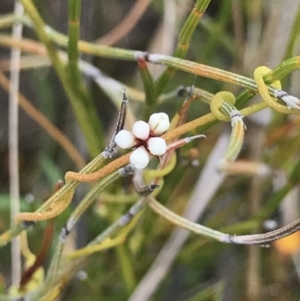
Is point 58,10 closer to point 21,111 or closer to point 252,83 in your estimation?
point 21,111

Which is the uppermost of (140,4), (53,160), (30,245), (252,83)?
(140,4)

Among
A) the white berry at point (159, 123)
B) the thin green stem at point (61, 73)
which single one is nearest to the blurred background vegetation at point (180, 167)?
the thin green stem at point (61, 73)

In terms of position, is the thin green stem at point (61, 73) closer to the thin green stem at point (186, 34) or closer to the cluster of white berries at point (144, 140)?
the thin green stem at point (186, 34)

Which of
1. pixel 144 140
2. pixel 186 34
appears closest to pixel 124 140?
pixel 144 140

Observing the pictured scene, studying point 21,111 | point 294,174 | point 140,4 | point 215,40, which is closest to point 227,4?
point 215,40

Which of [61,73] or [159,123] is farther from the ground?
[61,73]

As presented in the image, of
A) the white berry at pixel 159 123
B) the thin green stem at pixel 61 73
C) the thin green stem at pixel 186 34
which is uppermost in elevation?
the thin green stem at pixel 61 73

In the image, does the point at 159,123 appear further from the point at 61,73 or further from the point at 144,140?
the point at 61,73
